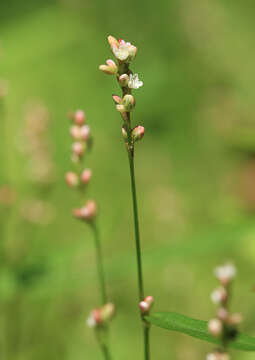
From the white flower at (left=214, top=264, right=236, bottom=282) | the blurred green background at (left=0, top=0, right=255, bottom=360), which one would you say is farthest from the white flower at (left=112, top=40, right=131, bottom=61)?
the blurred green background at (left=0, top=0, right=255, bottom=360)

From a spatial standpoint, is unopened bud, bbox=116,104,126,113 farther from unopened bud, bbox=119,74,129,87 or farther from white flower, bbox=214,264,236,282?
white flower, bbox=214,264,236,282

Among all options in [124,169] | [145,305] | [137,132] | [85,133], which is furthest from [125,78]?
[124,169]

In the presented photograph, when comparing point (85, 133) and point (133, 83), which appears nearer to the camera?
point (133, 83)

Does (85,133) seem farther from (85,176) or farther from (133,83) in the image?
(133,83)

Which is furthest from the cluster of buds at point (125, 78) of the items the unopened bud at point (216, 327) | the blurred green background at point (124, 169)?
the blurred green background at point (124, 169)

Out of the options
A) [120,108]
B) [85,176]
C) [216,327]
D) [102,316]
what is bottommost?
[102,316]

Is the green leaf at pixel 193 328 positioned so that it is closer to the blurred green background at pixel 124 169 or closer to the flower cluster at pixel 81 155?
the flower cluster at pixel 81 155
